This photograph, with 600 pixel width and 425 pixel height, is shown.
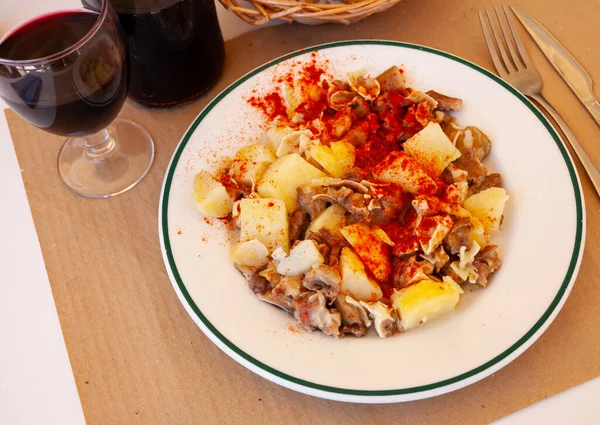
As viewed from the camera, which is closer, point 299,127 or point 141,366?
point 141,366

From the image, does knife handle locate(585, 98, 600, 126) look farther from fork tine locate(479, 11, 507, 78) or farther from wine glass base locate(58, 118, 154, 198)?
wine glass base locate(58, 118, 154, 198)

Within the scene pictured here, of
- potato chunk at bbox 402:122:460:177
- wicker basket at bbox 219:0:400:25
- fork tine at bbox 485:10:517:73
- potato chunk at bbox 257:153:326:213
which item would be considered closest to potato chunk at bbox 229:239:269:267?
potato chunk at bbox 257:153:326:213

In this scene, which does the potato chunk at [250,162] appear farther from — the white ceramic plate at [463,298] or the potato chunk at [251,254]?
the potato chunk at [251,254]

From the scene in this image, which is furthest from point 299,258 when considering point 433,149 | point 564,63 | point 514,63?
point 564,63

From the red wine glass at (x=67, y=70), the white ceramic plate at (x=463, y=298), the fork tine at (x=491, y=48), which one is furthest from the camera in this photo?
the fork tine at (x=491, y=48)

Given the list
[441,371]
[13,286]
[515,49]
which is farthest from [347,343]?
[515,49]

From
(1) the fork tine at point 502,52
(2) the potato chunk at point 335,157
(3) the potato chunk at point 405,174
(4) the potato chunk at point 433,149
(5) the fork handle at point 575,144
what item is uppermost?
(1) the fork tine at point 502,52

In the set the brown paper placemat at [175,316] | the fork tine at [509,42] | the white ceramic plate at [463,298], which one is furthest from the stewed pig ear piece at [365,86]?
the fork tine at [509,42]

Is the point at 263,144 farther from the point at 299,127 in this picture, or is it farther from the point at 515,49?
the point at 515,49
